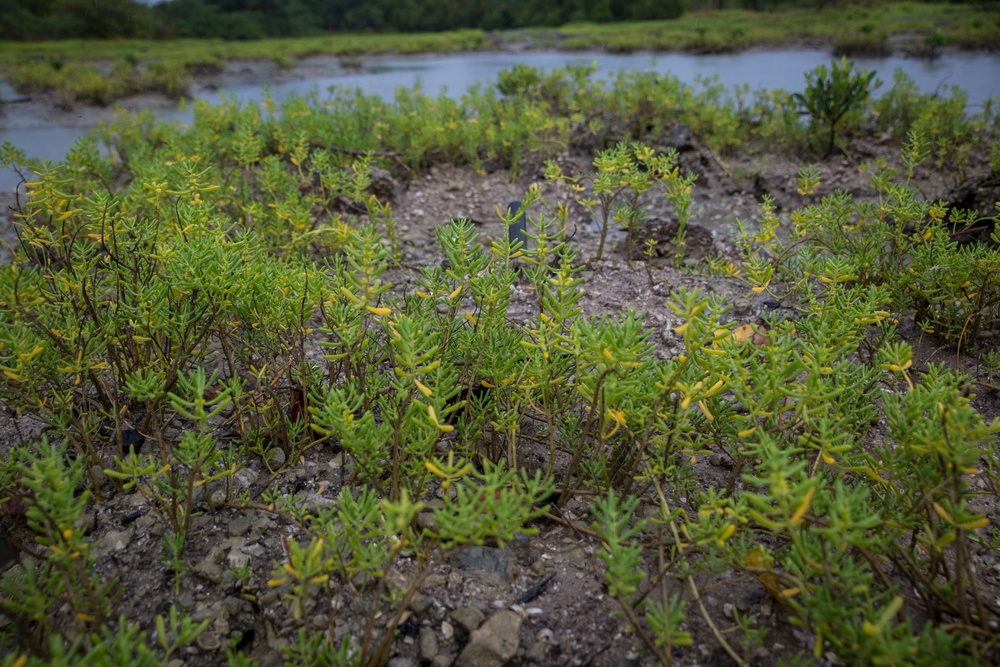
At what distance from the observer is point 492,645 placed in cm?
152

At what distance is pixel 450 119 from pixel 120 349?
14.5 feet

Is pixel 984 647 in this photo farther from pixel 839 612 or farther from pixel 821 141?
pixel 821 141

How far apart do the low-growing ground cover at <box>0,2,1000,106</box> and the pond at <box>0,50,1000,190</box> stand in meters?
0.77

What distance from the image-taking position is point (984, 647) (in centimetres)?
125

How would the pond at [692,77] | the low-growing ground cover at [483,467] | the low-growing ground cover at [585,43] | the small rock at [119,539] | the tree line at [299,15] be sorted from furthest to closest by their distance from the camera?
the tree line at [299,15] → the low-growing ground cover at [585,43] → the pond at [692,77] → the small rock at [119,539] → the low-growing ground cover at [483,467]

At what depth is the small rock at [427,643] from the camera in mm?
1550

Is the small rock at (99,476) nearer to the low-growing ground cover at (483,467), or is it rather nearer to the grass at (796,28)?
the low-growing ground cover at (483,467)

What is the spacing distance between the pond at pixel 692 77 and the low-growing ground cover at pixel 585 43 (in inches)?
30.3

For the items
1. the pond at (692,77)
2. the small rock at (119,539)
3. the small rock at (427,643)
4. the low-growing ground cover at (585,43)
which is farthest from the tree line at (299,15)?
the small rock at (427,643)

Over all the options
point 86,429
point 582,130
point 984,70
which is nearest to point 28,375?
point 86,429

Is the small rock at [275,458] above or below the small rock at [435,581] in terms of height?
above

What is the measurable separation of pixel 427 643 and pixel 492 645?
18 cm

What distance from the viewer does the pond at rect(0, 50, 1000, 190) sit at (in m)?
8.36

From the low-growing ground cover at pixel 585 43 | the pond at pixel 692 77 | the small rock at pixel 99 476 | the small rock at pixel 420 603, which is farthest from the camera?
the low-growing ground cover at pixel 585 43
